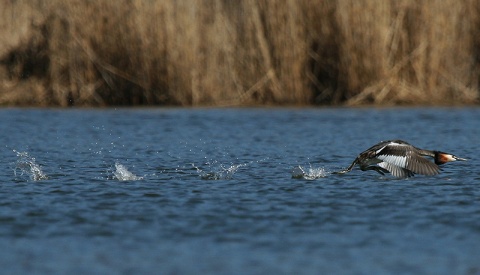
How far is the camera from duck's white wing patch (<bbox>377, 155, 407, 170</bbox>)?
29.7 ft

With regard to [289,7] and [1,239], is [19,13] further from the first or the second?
[1,239]

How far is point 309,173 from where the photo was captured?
378 inches

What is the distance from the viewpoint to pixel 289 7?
16.3 meters

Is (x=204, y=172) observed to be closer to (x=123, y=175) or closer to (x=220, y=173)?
(x=220, y=173)

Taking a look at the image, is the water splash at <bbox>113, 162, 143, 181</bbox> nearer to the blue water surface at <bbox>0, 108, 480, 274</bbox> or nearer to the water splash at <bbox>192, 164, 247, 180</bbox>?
the blue water surface at <bbox>0, 108, 480, 274</bbox>

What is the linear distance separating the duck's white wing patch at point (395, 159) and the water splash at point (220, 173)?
153 centimetres

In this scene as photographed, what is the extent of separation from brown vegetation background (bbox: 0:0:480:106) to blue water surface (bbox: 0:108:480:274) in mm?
2104

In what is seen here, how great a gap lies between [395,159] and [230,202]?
2032mm

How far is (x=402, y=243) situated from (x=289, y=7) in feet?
34.8

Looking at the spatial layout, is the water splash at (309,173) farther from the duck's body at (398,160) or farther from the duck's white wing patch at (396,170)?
the duck's white wing patch at (396,170)

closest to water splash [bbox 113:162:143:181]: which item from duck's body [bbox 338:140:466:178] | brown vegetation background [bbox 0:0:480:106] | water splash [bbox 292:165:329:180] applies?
water splash [bbox 292:165:329:180]

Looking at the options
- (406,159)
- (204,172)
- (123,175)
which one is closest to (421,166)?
(406,159)

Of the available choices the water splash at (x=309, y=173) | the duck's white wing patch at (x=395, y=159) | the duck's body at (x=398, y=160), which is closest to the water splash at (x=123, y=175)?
the water splash at (x=309, y=173)

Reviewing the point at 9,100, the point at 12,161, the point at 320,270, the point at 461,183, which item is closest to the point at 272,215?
the point at 320,270
